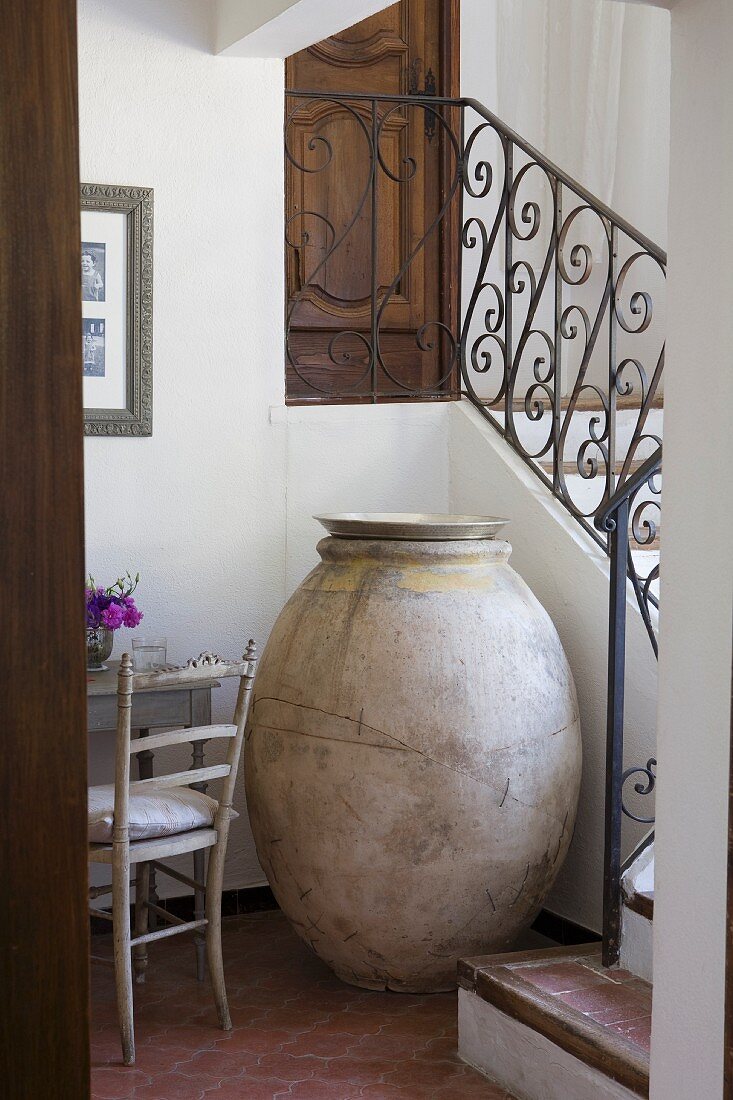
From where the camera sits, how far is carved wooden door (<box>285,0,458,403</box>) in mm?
4711

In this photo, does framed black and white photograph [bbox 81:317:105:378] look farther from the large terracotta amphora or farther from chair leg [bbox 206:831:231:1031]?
chair leg [bbox 206:831:231:1031]

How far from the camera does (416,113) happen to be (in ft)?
16.0

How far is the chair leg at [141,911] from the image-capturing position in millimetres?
3338

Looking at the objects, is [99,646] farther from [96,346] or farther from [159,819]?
[96,346]

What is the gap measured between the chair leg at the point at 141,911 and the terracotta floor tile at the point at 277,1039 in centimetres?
5

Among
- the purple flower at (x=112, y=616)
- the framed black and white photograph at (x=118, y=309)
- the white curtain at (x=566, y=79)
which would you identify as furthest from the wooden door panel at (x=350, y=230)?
the purple flower at (x=112, y=616)

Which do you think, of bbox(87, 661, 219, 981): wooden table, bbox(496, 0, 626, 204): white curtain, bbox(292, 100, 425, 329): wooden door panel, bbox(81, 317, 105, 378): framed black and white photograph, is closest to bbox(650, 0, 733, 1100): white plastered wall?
bbox(87, 661, 219, 981): wooden table

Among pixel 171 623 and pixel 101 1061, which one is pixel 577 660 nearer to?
pixel 171 623

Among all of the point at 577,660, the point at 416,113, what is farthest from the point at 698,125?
the point at 416,113

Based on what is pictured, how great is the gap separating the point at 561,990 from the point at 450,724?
0.66 meters

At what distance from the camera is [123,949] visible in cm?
289

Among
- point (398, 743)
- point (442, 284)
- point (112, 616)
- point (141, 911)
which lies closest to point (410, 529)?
point (398, 743)

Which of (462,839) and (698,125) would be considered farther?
(462,839)

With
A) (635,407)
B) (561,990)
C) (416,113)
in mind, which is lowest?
(561,990)
